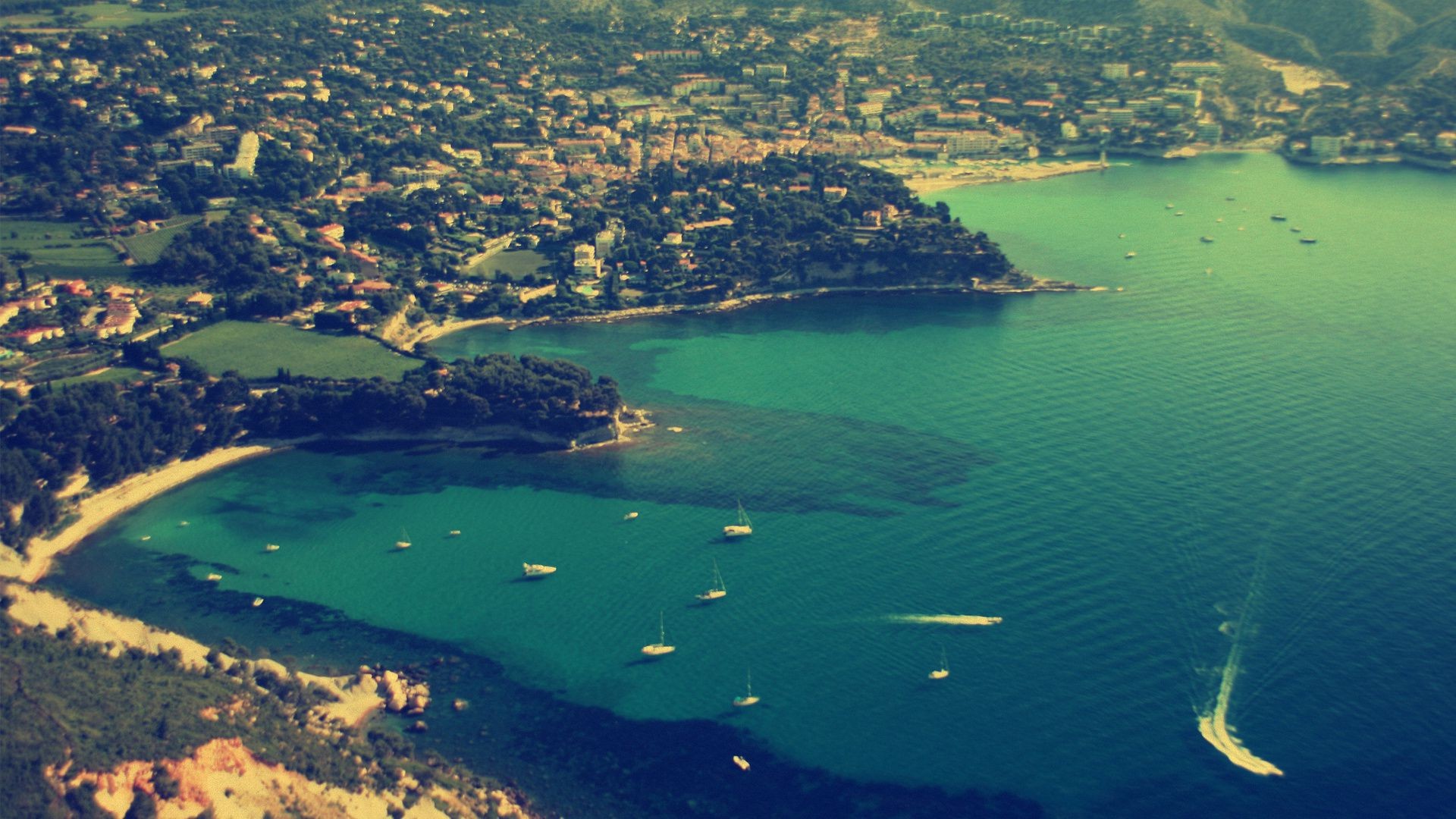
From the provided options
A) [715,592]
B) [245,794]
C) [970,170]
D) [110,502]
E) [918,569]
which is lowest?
[110,502]

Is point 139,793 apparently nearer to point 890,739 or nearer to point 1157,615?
point 890,739

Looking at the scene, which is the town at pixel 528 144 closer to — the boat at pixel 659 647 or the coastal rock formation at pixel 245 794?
the boat at pixel 659 647

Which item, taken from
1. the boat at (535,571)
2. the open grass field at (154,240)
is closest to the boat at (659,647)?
the boat at (535,571)

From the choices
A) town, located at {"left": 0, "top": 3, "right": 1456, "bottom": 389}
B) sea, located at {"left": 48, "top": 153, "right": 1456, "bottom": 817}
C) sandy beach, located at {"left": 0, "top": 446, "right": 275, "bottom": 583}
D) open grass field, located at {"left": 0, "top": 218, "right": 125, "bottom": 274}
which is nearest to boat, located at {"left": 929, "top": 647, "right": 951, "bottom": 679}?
sea, located at {"left": 48, "top": 153, "right": 1456, "bottom": 817}

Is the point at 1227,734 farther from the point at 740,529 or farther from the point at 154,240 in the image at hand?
the point at 154,240

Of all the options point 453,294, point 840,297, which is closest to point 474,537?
point 453,294

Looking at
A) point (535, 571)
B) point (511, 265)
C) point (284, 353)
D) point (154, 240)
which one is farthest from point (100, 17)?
point (535, 571)

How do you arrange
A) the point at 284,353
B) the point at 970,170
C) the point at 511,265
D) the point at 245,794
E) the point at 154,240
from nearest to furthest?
the point at 245,794 → the point at 284,353 → the point at 154,240 → the point at 511,265 → the point at 970,170
